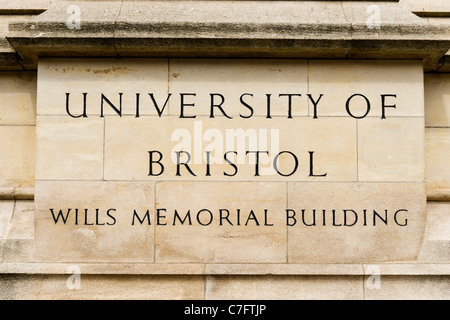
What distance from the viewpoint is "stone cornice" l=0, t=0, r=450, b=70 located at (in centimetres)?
612

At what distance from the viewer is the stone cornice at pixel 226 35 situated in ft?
A: 20.1

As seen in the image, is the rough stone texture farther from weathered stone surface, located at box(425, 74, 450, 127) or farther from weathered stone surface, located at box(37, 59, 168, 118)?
weathered stone surface, located at box(425, 74, 450, 127)

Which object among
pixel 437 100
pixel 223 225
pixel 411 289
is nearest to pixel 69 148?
pixel 223 225

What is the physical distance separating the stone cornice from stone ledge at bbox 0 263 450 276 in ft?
8.08

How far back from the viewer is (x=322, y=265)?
600 centimetres

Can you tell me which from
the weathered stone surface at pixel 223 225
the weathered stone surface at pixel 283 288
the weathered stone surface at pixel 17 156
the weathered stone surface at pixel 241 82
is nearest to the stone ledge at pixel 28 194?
the weathered stone surface at pixel 17 156

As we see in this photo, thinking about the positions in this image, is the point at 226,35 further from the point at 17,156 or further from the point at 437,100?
the point at 17,156

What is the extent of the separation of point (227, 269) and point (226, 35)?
105 inches

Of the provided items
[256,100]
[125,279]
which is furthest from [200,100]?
[125,279]

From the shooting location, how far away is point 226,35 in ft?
20.1

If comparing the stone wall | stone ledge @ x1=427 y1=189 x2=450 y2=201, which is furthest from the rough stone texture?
stone ledge @ x1=427 y1=189 x2=450 y2=201

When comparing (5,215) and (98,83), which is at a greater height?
(98,83)

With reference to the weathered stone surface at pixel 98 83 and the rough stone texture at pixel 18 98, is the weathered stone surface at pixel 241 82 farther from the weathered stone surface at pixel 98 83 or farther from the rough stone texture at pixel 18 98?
the rough stone texture at pixel 18 98

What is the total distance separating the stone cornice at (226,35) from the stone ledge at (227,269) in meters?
2.46
